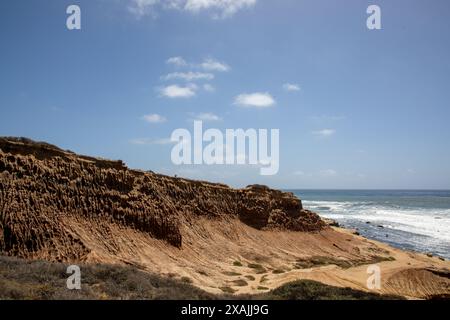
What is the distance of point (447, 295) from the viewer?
72.9 feet

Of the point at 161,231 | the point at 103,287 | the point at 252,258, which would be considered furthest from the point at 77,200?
the point at 252,258

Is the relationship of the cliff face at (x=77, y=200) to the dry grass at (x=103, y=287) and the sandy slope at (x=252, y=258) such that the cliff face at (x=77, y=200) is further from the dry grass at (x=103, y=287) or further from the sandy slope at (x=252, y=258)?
the dry grass at (x=103, y=287)

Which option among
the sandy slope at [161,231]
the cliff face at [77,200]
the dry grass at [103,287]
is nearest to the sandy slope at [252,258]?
the sandy slope at [161,231]

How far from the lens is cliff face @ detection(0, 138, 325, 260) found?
18922mm

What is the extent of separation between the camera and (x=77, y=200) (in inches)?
876

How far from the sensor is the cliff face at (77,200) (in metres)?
18.9

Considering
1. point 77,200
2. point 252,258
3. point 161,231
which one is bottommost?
point 252,258

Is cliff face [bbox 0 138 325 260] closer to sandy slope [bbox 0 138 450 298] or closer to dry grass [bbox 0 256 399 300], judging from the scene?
sandy slope [bbox 0 138 450 298]

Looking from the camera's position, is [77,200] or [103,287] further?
[77,200]

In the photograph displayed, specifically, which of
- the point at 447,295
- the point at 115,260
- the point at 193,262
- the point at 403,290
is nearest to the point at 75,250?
the point at 115,260

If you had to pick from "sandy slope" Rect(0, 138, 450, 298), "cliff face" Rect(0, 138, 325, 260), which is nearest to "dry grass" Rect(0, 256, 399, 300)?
"cliff face" Rect(0, 138, 325, 260)

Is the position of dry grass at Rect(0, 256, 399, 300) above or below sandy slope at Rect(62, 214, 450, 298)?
above

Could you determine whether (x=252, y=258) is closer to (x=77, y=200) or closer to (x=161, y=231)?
(x=161, y=231)
